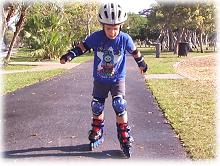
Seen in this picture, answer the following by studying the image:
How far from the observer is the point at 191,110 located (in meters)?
7.97

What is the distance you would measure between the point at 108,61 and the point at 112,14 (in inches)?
23.0

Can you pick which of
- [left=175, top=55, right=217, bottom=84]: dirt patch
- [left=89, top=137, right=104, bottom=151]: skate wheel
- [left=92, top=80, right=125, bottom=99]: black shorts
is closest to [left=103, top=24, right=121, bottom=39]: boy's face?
[left=92, top=80, right=125, bottom=99]: black shorts


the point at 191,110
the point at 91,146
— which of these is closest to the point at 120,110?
the point at 91,146

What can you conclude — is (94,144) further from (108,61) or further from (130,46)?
(130,46)

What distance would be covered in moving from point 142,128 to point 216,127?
3.76ft

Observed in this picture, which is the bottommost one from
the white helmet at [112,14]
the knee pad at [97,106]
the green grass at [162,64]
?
the green grass at [162,64]

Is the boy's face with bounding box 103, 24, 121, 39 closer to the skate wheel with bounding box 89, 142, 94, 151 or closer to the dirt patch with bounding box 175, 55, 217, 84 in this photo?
the skate wheel with bounding box 89, 142, 94, 151

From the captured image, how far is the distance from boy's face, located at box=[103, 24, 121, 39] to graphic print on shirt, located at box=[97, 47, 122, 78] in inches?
6.4

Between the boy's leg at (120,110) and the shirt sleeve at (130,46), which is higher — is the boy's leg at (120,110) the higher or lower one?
the lower one

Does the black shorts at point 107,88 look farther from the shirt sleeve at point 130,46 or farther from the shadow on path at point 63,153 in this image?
the shadow on path at point 63,153

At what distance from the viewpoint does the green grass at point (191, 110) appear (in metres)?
5.35

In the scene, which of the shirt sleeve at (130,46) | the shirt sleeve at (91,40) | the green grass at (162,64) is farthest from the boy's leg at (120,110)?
the green grass at (162,64)

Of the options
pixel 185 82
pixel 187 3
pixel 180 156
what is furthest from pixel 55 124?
pixel 187 3

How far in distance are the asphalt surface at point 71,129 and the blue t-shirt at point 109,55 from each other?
933 millimetres
